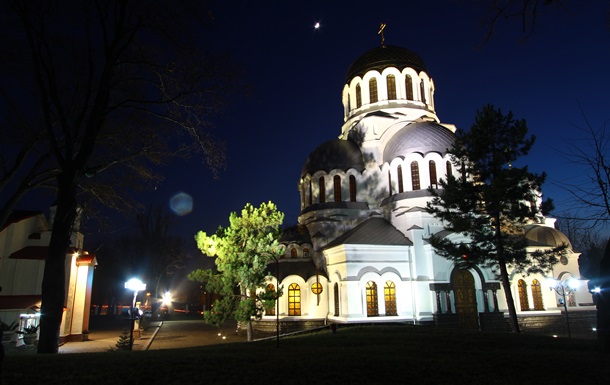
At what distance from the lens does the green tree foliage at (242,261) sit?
1845cm

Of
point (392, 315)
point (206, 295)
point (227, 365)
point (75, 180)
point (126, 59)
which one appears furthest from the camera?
point (206, 295)

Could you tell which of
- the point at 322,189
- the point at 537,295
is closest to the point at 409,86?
the point at 322,189

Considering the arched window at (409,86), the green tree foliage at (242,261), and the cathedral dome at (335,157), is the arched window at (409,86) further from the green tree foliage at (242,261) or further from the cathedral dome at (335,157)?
the green tree foliage at (242,261)

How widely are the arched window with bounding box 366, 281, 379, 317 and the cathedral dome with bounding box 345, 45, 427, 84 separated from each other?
571 inches

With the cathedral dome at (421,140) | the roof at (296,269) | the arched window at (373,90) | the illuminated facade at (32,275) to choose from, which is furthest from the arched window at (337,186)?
the illuminated facade at (32,275)

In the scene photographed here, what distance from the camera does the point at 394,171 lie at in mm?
25172

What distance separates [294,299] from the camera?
24422 millimetres

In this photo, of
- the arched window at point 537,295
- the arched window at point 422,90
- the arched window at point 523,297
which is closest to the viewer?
the arched window at point 523,297

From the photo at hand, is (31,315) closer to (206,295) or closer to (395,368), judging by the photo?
(395,368)

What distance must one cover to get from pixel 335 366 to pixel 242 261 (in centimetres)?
1128

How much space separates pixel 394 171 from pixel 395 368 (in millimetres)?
17979

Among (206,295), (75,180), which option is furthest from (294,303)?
(206,295)

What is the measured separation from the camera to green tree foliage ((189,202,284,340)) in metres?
18.5

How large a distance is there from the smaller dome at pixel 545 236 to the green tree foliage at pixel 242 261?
50.7ft
